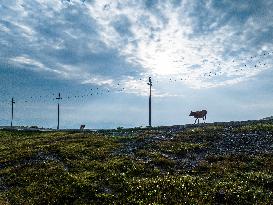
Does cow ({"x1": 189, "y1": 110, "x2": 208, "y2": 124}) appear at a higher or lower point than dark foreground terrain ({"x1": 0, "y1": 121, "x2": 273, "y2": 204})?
higher

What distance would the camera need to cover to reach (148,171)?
2941 cm

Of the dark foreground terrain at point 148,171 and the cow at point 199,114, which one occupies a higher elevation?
the cow at point 199,114

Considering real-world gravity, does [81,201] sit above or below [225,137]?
below

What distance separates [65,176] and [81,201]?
18.8ft

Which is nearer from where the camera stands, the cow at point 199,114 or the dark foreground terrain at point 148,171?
the dark foreground terrain at point 148,171

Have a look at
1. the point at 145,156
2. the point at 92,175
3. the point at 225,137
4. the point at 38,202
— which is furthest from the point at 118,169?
the point at 225,137

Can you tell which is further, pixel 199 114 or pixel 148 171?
pixel 199 114

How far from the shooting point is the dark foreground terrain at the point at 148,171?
23688mm

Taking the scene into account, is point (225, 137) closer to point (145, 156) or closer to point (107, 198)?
point (145, 156)

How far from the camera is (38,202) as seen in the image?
2422cm

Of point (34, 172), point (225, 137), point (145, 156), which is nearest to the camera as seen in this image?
point (34, 172)

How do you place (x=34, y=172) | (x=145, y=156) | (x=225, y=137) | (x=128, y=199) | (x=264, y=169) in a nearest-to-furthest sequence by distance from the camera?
(x=128, y=199) < (x=264, y=169) < (x=34, y=172) < (x=145, y=156) < (x=225, y=137)

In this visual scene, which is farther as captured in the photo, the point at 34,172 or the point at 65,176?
the point at 34,172

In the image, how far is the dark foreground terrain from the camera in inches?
933
